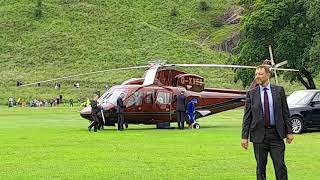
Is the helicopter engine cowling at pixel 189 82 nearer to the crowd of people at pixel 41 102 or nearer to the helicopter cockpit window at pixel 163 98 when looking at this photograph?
the helicopter cockpit window at pixel 163 98

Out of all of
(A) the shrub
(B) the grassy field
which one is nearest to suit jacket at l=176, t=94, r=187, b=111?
(B) the grassy field

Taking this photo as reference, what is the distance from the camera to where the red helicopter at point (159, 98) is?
32.6m

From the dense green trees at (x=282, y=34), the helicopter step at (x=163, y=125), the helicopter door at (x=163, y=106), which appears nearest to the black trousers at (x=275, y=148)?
the helicopter door at (x=163, y=106)

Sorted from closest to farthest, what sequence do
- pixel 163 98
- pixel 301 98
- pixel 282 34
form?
pixel 301 98, pixel 163 98, pixel 282 34

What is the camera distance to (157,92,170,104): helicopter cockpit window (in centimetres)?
3341

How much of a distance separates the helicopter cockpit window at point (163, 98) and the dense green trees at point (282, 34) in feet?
68.3

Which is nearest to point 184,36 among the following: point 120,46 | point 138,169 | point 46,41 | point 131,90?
point 120,46

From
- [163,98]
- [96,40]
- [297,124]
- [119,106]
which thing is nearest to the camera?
[297,124]

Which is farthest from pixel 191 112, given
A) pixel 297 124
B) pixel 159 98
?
pixel 297 124

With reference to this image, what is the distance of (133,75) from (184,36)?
22.3 metres

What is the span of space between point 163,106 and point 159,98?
43 cm

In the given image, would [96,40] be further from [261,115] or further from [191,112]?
[261,115]

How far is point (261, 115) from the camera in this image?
36.9 feet

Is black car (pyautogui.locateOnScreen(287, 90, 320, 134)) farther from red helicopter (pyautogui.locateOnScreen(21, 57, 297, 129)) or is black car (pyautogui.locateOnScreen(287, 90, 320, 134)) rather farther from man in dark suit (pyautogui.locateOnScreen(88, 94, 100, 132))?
man in dark suit (pyautogui.locateOnScreen(88, 94, 100, 132))
